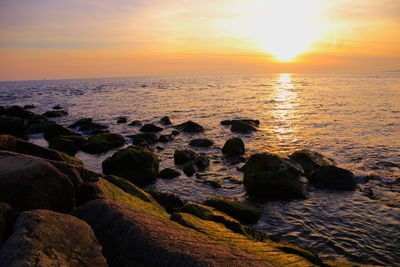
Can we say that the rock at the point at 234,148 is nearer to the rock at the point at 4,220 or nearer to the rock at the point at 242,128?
the rock at the point at 242,128

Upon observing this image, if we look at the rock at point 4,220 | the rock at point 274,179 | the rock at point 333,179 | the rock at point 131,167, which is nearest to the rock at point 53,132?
the rock at point 131,167

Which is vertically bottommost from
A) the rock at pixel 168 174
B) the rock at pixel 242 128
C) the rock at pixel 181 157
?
the rock at pixel 168 174

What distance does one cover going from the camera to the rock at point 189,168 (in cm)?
1169

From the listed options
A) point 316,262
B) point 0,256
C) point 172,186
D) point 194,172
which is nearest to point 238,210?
point 316,262

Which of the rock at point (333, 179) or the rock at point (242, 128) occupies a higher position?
the rock at point (242, 128)

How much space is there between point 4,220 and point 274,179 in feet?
26.0

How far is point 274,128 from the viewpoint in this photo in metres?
22.1

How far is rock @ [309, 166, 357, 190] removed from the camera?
390 inches

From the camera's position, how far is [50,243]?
121 inches

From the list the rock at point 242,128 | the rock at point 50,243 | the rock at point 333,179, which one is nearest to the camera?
the rock at point 50,243

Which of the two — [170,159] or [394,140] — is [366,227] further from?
[394,140]

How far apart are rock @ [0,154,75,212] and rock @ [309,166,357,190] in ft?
29.2

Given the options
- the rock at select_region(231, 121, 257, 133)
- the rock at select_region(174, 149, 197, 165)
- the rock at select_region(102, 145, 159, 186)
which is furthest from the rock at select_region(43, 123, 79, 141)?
the rock at select_region(231, 121, 257, 133)

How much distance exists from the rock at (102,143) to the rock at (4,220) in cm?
1186
